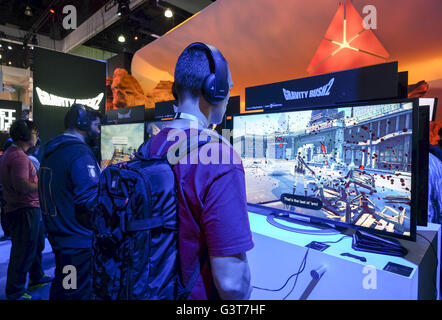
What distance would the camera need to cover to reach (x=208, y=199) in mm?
625

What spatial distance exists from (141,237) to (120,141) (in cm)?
274

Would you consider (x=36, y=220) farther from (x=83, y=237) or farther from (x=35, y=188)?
(x=83, y=237)

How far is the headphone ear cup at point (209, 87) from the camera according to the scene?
742 millimetres

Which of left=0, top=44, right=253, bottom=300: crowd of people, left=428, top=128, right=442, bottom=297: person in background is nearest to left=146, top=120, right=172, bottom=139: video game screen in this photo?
left=0, top=44, right=253, bottom=300: crowd of people

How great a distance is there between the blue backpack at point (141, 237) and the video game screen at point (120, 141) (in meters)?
2.29

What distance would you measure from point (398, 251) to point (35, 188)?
2.91 metres

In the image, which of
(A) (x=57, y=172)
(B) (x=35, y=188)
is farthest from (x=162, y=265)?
(B) (x=35, y=188)

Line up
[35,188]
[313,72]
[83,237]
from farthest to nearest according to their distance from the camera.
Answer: [313,72], [35,188], [83,237]

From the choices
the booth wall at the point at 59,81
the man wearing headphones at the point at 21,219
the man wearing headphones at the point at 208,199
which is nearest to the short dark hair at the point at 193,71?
the man wearing headphones at the point at 208,199

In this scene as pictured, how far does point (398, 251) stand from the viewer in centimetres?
114

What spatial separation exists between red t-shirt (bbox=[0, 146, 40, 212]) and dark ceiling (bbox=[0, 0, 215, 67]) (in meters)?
4.65

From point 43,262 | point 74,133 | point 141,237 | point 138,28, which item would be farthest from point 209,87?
point 138,28

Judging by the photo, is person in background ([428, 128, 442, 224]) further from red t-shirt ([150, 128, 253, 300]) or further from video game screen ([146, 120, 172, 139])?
video game screen ([146, 120, 172, 139])

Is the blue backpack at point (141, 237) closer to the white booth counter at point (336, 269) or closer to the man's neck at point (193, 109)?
the man's neck at point (193, 109)
